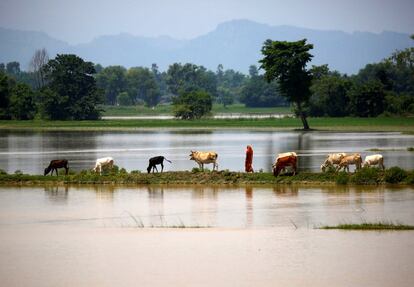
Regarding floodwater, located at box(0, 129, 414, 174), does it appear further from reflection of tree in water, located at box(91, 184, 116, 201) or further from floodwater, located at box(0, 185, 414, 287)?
floodwater, located at box(0, 185, 414, 287)

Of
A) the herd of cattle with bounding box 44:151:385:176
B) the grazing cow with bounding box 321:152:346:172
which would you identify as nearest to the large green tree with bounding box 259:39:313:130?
the herd of cattle with bounding box 44:151:385:176

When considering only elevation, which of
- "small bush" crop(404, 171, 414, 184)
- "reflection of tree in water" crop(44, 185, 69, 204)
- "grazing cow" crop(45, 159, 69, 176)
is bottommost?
"reflection of tree in water" crop(44, 185, 69, 204)

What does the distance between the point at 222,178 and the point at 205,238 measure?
11.0 m

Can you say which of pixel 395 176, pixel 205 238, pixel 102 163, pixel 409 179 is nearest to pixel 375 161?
pixel 395 176

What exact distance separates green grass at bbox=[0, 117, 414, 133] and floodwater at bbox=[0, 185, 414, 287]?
49.4 m

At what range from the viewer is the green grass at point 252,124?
78894mm

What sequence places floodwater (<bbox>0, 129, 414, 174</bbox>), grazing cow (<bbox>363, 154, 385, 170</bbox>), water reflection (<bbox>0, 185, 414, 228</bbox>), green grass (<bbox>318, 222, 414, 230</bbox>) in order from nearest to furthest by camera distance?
green grass (<bbox>318, 222, 414, 230</bbox>), water reflection (<bbox>0, 185, 414, 228</bbox>), grazing cow (<bbox>363, 154, 385, 170</bbox>), floodwater (<bbox>0, 129, 414, 174</bbox>)

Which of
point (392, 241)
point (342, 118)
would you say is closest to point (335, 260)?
point (392, 241)

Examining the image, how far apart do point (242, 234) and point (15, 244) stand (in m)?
5.51

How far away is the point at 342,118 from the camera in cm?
8988

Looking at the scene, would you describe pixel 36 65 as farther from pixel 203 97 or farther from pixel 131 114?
pixel 203 97

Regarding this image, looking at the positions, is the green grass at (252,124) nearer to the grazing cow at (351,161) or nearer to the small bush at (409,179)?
the grazing cow at (351,161)

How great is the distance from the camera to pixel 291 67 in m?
78.1

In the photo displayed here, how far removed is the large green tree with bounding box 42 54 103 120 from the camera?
101m
